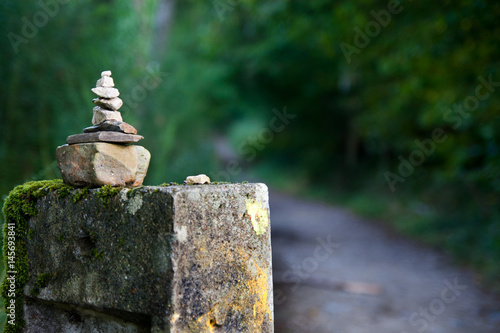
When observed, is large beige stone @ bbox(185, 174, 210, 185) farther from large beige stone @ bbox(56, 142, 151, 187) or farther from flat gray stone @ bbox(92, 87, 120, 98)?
flat gray stone @ bbox(92, 87, 120, 98)

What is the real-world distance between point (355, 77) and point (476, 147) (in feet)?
21.4

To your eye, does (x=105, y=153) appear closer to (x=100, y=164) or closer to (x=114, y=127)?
(x=100, y=164)

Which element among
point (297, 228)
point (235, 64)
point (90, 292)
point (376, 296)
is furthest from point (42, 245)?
point (235, 64)

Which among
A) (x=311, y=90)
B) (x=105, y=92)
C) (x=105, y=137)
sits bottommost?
(x=105, y=137)

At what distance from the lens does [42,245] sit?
220 cm

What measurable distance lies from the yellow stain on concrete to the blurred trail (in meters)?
3.17

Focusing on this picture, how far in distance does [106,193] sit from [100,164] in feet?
0.60

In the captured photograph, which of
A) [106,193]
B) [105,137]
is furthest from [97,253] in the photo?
[105,137]

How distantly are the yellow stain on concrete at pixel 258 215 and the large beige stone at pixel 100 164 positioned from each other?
0.62 metres

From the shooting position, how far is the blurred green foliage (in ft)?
16.6

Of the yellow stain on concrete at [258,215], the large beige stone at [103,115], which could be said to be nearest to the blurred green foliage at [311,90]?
the large beige stone at [103,115]

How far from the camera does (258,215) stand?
2121 millimetres

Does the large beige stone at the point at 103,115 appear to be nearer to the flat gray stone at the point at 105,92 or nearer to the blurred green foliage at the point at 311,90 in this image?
the flat gray stone at the point at 105,92

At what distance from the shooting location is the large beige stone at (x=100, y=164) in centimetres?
209
